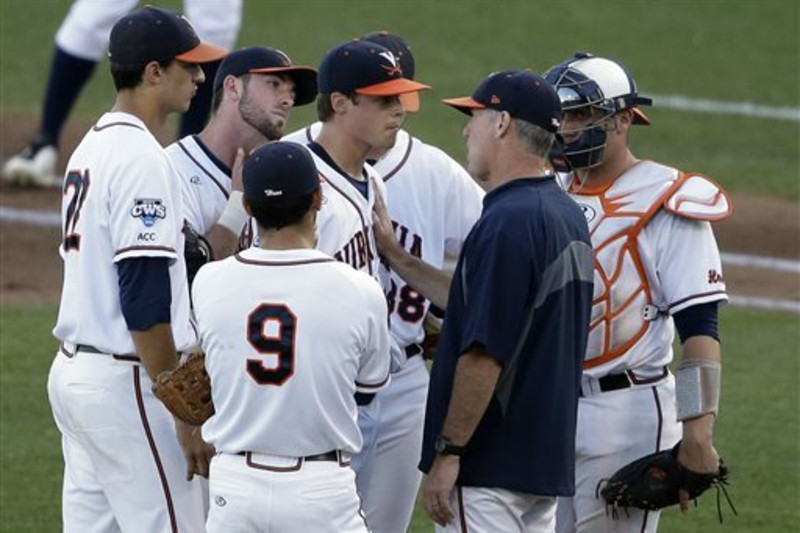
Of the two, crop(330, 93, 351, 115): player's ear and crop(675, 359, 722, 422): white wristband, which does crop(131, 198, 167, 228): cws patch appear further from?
crop(675, 359, 722, 422): white wristband

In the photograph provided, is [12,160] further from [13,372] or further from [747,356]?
[747,356]

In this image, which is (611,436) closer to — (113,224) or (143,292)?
(143,292)

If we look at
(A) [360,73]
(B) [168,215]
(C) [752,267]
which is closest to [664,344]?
(A) [360,73]

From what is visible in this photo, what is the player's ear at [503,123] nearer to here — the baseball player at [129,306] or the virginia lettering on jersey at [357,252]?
the virginia lettering on jersey at [357,252]

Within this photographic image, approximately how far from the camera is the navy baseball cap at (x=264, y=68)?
5379mm

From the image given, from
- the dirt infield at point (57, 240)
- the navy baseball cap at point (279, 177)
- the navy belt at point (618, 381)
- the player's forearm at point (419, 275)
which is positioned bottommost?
the dirt infield at point (57, 240)

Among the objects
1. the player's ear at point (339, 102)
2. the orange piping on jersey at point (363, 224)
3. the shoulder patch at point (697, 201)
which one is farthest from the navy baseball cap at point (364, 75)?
the shoulder patch at point (697, 201)

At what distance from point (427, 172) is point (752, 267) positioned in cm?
624

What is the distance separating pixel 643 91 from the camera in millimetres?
15188

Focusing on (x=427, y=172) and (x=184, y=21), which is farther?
(x=427, y=172)

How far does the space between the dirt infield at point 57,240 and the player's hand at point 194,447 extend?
17.1ft

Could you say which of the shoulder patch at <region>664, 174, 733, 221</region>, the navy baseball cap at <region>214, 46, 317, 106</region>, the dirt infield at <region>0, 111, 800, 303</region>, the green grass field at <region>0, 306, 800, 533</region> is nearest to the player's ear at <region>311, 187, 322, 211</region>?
the navy baseball cap at <region>214, 46, 317, 106</region>

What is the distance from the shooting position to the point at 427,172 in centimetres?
561

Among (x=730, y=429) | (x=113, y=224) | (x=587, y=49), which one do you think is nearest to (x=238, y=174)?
(x=113, y=224)
